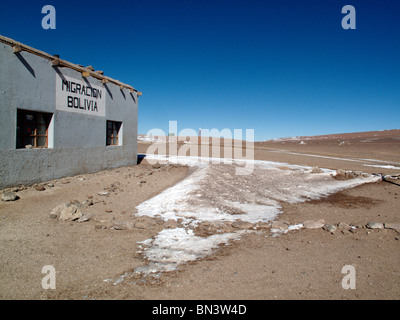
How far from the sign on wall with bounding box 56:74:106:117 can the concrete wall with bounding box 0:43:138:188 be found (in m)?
0.17

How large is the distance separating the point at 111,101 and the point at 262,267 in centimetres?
1144

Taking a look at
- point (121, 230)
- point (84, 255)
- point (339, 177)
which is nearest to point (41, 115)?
point (121, 230)

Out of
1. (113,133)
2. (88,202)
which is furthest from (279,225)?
(113,133)

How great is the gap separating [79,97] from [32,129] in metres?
2.44

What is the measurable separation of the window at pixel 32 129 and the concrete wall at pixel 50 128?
0.77 feet

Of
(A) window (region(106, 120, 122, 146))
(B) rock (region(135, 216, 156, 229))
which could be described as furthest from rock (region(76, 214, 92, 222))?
(A) window (region(106, 120, 122, 146))

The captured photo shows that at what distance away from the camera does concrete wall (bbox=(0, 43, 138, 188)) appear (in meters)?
7.99

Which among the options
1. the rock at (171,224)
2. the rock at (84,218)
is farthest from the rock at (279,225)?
the rock at (84,218)

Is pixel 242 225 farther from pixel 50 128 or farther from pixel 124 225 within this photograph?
pixel 50 128

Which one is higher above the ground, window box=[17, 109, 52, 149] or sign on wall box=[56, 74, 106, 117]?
sign on wall box=[56, 74, 106, 117]

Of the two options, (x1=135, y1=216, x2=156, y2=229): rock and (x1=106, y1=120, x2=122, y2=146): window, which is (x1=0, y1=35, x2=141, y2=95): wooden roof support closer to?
(x1=106, y1=120, x2=122, y2=146): window

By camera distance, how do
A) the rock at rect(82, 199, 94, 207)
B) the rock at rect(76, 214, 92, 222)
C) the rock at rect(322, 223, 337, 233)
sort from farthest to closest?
the rock at rect(82, 199, 94, 207) → the rock at rect(76, 214, 92, 222) → the rock at rect(322, 223, 337, 233)

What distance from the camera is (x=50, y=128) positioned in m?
9.74
